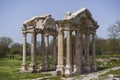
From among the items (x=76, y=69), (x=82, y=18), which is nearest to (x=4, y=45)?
(x=82, y=18)

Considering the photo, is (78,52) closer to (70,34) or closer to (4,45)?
(70,34)

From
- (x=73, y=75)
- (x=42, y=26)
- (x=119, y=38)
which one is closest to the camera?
(x=73, y=75)

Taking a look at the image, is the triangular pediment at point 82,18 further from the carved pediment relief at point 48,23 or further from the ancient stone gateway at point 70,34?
the carved pediment relief at point 48,23

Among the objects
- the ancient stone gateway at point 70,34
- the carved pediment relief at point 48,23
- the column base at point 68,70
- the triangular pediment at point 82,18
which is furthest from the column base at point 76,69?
the carved pediment relief at point 48,23

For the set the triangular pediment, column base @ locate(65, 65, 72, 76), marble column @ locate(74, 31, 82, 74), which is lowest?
column base @ locate(65, 65, 72, 76)

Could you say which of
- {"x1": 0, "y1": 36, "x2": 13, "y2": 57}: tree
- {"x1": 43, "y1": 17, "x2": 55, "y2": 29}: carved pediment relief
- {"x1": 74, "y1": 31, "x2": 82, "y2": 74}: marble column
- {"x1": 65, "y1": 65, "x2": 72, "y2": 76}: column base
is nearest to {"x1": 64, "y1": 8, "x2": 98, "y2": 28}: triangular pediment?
{"x1": 74, "y1": 31, "x2": 82, "y2": 74}: marble column

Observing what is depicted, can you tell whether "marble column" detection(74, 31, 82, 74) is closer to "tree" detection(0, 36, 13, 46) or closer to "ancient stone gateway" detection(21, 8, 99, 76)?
"ancient stone gateway" detection(21, 8, 99, 76)

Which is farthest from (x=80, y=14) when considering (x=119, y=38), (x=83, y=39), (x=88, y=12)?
(x=119, y=38)

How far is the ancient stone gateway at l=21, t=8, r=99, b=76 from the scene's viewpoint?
31.9 meters

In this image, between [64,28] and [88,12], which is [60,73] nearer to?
[64,28]

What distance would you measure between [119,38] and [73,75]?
4280 centimetres

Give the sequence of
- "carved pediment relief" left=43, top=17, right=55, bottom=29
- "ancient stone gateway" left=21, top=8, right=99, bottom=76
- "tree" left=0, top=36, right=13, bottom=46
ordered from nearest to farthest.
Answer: "ancient stone gateway" left=21, top=8, right=99, bottom=76, "carved pediment relief" left=43, top=17, right=55, bottom=29, "tree" left=0, top=36, right=13, bottom=46

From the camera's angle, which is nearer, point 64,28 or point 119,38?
point 64,28

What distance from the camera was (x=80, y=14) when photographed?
33.4 metres
